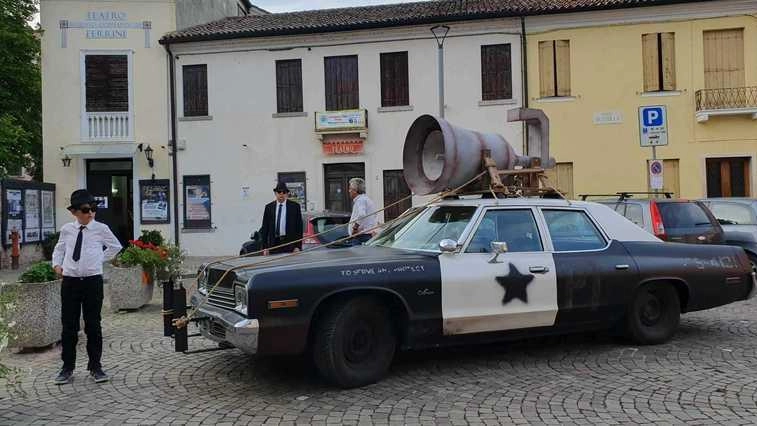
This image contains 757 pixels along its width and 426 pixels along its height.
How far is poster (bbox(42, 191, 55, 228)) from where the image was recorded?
61.6 feet

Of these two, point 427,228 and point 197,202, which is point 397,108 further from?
point 427,228

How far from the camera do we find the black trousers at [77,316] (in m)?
5.52

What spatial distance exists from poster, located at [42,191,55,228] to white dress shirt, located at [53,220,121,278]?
582 inches

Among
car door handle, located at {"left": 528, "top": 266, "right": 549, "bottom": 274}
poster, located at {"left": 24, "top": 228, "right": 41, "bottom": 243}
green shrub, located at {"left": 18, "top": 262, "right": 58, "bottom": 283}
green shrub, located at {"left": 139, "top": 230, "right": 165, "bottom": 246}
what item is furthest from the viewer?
poster, located at {"left": 24, "top": 228, "right": 41, "bottom": 243}

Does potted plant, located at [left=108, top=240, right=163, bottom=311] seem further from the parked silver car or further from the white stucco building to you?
the white stucco building

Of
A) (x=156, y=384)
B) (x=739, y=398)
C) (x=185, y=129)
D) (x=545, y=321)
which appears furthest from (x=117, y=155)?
(x=739, y=398)

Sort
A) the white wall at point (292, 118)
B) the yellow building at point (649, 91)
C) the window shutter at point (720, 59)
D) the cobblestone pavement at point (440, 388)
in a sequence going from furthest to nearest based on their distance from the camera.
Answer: the white wall at point (292, 118), the window shutter at point (720, 59), the yellow building at point (649, 91), the cobblestone pavement at point (440, 388)

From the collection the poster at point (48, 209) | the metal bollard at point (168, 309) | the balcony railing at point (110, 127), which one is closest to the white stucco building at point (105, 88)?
the balcony railing at point (110, 127)

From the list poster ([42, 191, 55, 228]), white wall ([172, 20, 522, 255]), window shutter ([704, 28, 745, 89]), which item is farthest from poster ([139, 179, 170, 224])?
window shutter ([704, 28, 745, 89])

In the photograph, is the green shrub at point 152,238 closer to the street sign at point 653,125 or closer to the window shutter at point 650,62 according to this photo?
the street sign at point 653,125

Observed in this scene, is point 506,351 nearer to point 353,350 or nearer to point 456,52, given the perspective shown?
point 353,350

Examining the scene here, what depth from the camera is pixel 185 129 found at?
2009 centimetres

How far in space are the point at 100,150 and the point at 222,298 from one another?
1635cm

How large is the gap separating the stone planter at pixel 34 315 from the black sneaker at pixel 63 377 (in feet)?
4.19
